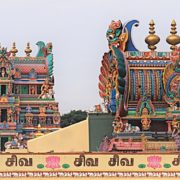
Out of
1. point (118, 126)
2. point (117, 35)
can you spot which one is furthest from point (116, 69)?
point (118, 126)

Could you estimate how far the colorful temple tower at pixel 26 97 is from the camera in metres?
67.4

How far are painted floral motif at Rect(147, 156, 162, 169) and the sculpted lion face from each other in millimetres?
10342

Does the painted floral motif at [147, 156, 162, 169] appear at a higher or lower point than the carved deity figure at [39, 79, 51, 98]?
lower

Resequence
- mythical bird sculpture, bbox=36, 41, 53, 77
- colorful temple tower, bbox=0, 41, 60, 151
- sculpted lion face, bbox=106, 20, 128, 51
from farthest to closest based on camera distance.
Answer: mythical bird sculpture, bbox=36, 41, 53, 77 → colorful temple tower, bbox=0, 41, 60, 151 → sculpted lion face, bbox=106, 20, 128, 51

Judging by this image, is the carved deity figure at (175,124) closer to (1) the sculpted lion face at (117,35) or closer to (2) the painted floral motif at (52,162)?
(1) the sculpted lion face at (117,35)

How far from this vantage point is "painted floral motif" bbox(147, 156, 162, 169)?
3306 centimetres

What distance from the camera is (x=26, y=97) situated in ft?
228

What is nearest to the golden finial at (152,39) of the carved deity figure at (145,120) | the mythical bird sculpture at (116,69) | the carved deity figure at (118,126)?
the mythical bird sculpture at (116,69)

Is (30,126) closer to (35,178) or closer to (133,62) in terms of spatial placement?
(133,62)

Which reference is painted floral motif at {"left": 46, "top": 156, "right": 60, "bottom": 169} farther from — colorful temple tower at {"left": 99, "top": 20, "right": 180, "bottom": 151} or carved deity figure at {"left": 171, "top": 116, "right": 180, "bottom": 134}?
carved deity figure at {"left": 171, "top": 116, "right": 180, "bottom": 134}

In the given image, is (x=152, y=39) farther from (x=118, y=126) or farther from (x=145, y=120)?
(x=118, y=126)

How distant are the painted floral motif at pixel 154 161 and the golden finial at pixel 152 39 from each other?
11.9 meters

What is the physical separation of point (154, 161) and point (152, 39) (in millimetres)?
12510

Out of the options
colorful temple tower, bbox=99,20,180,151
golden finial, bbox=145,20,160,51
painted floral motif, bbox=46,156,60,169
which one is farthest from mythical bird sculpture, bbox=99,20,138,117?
painted floral motif, bbox=46,156,60,169
